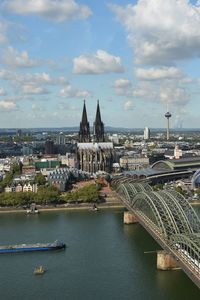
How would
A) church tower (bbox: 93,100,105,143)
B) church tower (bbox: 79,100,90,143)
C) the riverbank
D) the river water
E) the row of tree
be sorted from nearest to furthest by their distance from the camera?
the river water
the riverbank
the row of tree
church tower (bbox: 93,100,105,143)
church tower (bbox: 79,100,90,143)

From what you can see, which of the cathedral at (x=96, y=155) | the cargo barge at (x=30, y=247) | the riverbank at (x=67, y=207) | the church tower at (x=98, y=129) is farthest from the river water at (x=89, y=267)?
the church tower at (x=98, y=129)

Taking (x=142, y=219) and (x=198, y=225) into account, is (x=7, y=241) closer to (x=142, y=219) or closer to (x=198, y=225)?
(x=142, y=219)

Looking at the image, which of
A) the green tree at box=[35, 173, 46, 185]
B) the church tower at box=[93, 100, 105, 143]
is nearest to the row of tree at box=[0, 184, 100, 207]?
the green tree at box=[35, 173, 46, 185]

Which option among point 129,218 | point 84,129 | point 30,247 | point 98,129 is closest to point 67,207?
point 129,218

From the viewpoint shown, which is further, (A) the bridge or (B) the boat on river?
(B) the boat on river

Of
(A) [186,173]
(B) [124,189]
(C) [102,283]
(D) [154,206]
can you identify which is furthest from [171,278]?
(A) [186,173]

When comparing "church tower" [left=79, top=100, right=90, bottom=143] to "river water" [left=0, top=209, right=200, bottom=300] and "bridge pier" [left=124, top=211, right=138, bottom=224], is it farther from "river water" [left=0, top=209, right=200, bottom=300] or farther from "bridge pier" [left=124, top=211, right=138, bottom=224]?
"river water" [left=0, top=209, right=200, bottom=300]
